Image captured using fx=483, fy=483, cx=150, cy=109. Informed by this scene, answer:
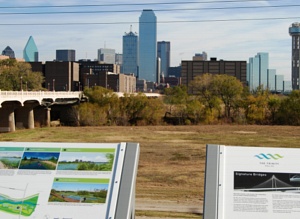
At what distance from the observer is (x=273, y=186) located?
23.5 feet

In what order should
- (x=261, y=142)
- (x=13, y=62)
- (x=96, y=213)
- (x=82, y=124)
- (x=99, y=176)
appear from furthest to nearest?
(x=13, y=62), (x=82, y=124), (x=261, y=142), (x=99, y=176), (x=96, y=213)

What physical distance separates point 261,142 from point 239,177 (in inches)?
1330

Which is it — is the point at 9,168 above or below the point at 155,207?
above

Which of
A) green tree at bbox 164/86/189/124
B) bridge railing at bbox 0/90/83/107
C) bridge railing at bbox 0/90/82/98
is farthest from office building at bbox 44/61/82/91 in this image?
green tree at bbox 164/86/189/124

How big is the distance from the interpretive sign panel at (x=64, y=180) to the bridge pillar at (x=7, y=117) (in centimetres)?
5081

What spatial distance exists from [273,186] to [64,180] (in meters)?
3.20

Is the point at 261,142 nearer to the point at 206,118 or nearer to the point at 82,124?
the point at 206,118

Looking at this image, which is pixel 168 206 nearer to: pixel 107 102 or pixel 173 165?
pixel 173 165

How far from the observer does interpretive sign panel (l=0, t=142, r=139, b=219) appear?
23.6 ft

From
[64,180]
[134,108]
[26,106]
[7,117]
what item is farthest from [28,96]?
[64,180]

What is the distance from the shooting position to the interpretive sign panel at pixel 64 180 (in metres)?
7.21

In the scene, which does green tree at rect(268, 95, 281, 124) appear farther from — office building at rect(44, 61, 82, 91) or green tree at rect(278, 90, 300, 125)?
office building at rect(44, 61, 82, 91)

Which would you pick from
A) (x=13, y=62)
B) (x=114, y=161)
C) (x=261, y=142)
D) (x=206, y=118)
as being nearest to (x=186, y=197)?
(x=114, y=161)

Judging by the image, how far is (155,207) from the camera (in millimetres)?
13836
